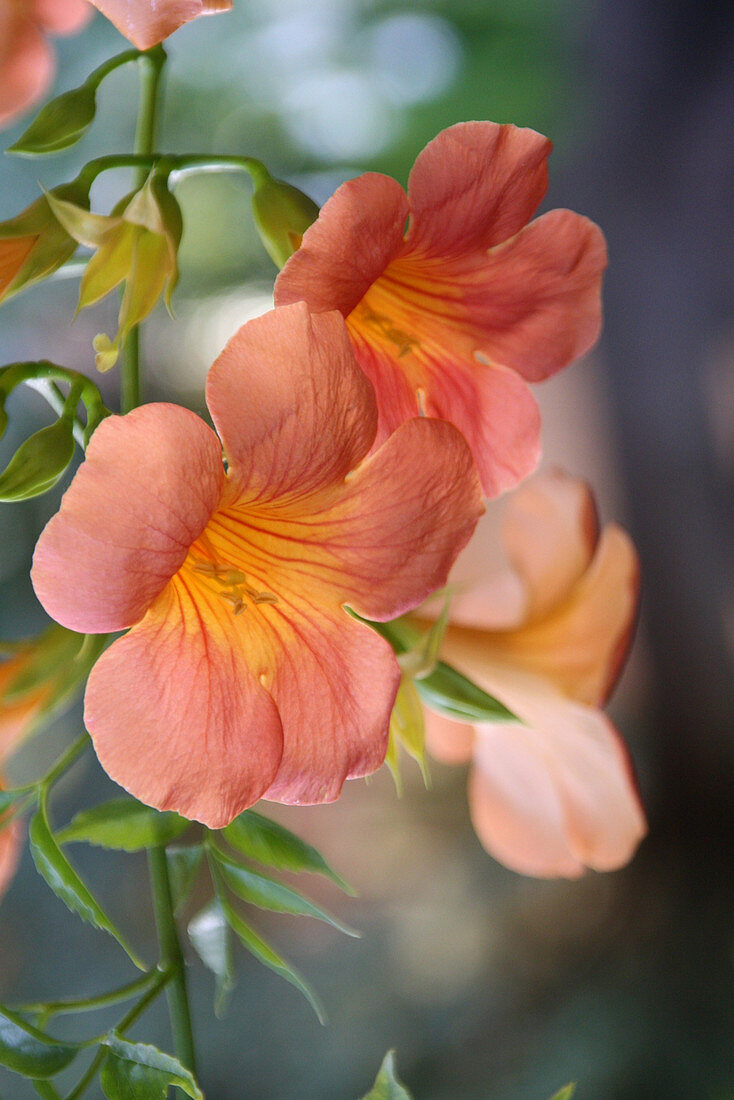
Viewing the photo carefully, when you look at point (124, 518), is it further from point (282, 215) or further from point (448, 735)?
point (448, 735)

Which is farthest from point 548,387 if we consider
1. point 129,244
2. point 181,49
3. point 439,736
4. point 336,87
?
point 129,244

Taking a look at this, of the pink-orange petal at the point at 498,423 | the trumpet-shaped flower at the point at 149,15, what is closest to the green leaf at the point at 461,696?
the pink-orange petal at the point at 498,423

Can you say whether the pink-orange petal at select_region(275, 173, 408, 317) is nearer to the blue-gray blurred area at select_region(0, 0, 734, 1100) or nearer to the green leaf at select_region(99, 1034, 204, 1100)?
the green leaf at select_region(99, 1034, 204, 1100)

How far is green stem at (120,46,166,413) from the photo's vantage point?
0.20 m

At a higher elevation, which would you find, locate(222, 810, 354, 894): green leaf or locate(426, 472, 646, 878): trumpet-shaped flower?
locate(222, 810, 354, 894): green leaf

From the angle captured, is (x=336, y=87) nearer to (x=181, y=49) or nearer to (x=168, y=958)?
(x=181, y=49)

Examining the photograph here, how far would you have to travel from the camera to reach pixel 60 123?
202 mm

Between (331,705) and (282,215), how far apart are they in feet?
0.35

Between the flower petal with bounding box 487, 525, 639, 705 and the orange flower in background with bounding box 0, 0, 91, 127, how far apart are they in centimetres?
22

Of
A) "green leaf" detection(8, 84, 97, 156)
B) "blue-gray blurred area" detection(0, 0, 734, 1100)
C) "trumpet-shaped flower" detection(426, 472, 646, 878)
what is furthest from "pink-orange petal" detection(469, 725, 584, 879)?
"blue-gray blurred area" detection(0, 0, 734, 1100)

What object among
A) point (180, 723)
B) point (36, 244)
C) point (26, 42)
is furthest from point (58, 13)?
point (180, 723)

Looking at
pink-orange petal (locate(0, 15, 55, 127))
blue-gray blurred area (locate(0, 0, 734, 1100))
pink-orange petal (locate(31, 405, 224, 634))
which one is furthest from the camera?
blue-gray blurred area (locate(0, 0, 734, 1100))

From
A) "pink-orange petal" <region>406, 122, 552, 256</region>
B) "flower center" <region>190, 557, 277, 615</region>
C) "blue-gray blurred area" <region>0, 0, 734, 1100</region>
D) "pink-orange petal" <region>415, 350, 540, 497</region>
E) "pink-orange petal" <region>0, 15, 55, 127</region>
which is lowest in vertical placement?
"blue-gray blurred area" <region>0, 0, 734, 1100</region>

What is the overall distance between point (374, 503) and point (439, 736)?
18 cm
